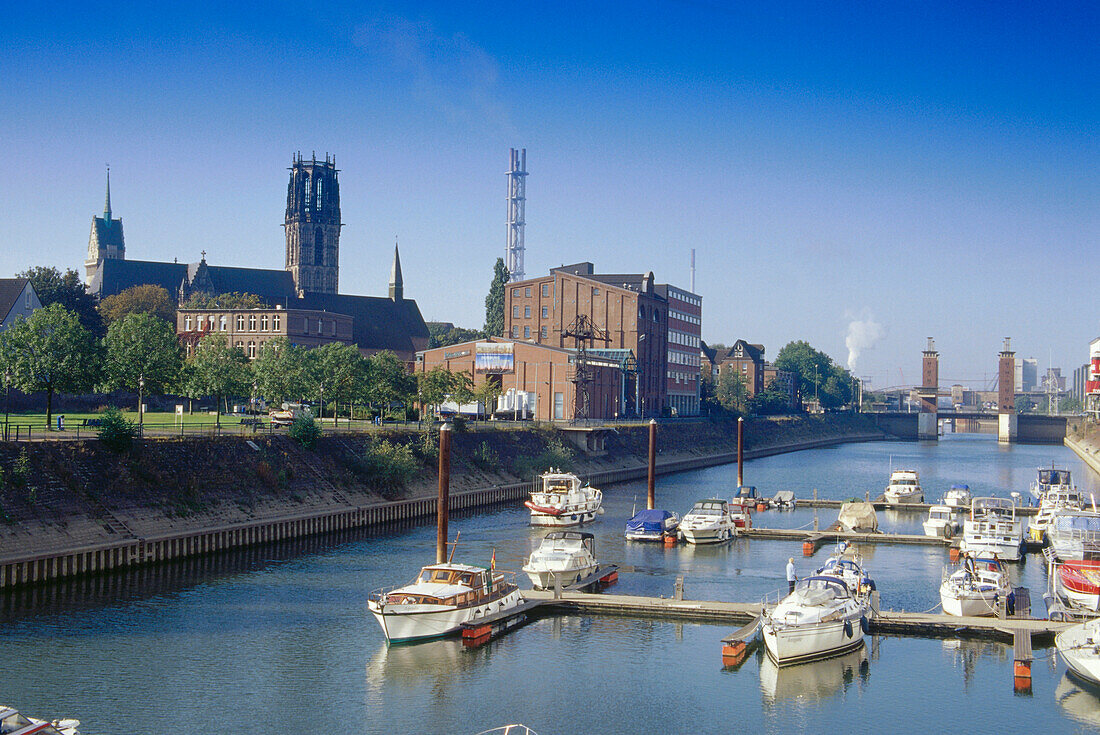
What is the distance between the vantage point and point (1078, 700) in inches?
1384

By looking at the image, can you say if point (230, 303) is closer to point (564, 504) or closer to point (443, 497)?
point (564, 504)

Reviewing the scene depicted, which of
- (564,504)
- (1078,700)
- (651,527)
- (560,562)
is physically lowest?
(1078,700)

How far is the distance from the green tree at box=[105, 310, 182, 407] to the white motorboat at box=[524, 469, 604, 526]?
101 ft

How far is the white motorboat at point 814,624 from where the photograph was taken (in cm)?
3828

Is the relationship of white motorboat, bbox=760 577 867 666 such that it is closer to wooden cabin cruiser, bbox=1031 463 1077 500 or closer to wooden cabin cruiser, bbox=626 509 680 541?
wooden cabin cruiser, bbox=626 509 680 541

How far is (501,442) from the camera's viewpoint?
99.5 m

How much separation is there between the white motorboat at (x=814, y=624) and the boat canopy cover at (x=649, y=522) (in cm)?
2576

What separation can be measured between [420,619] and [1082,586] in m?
27.8

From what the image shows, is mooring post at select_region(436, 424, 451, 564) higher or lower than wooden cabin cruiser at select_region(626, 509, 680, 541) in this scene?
higher

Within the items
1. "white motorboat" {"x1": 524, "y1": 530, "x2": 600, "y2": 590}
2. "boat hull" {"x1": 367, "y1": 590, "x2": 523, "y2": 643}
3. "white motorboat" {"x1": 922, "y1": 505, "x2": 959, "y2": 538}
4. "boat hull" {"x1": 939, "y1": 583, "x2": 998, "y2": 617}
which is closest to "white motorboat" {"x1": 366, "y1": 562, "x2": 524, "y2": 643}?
"boat hull" {"x1": 367, "y1": 590, "x2": 523, "y2": 643}

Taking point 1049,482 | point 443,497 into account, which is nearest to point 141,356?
point 443,497

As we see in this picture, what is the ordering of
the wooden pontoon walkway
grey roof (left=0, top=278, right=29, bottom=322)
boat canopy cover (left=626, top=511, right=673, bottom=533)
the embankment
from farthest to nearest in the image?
grey roof (left=0, top=278, right=29, bottom=322) < boat canopy cover (left=626, top=511, right=673, bottom=533) < the embankment < the wooden pontoon walkway

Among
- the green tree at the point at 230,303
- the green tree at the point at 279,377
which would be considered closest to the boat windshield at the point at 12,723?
the green tree at the point at 279,377

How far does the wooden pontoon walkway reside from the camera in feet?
136
